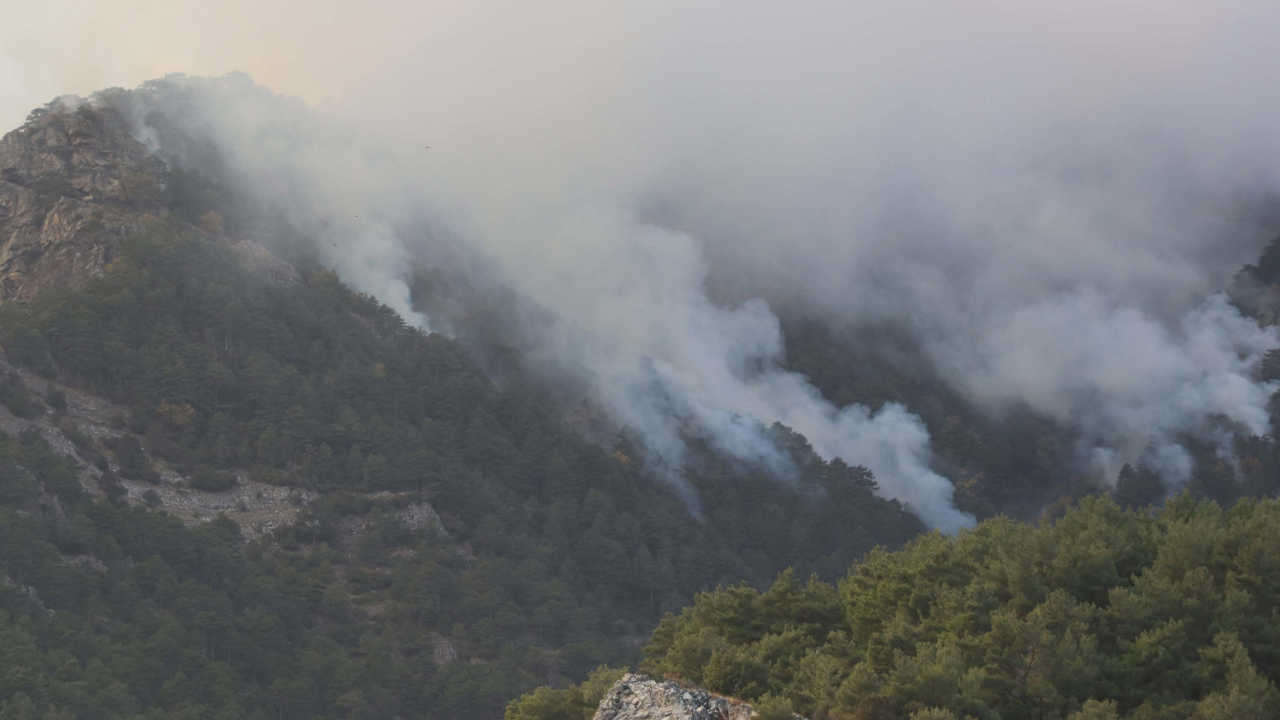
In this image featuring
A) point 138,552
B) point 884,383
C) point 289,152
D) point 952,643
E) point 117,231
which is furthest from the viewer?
point 884,383

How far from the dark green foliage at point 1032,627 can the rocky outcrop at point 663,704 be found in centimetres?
194

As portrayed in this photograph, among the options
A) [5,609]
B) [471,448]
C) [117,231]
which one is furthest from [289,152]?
[5,609]

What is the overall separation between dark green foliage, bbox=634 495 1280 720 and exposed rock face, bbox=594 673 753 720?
6.44 feet

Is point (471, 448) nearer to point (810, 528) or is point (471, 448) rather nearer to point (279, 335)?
point (279, 335)

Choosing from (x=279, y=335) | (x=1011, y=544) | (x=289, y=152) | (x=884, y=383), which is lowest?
(x=1011, y=544)

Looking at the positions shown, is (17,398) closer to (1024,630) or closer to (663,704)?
(663,704)

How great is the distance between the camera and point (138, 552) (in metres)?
104

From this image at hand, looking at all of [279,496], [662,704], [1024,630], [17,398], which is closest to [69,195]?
[17,398]

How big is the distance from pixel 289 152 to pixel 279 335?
3604 cm

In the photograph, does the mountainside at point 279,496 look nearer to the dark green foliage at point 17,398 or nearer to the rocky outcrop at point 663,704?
the dark green foliage at point 17,398

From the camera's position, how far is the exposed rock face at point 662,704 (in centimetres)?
4694

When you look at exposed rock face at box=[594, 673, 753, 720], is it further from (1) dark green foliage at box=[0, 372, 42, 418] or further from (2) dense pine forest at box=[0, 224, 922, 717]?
(1) dark green foliage at box=[0, 372, 42, 418]

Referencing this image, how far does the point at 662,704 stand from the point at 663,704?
3 centimetres

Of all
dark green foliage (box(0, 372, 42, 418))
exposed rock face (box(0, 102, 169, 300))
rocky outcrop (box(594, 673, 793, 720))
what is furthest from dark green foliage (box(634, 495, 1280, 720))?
exposed rock face (box(0, 102, 169, 300))
